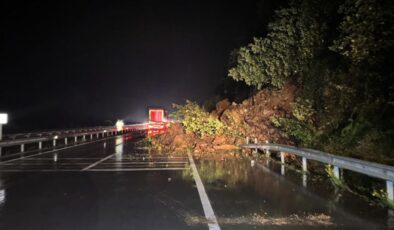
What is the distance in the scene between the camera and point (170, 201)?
34.2ft

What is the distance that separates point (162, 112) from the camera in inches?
1661

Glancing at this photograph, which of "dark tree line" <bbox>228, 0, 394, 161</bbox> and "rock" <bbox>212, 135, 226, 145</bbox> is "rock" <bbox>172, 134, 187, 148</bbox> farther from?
"dark tree line" <bbox>228, 0, 394, 161</bbox>

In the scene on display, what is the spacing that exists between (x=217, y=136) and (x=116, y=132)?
124ft

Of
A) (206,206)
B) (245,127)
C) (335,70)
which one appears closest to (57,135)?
(245,127)

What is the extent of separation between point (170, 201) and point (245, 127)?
17297 millimetres

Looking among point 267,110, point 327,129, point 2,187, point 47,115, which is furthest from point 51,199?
point 47,115

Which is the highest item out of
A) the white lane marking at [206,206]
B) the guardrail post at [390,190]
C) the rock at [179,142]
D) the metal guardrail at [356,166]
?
the rock at [179,142]

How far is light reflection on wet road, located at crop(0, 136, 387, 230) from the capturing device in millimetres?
8289

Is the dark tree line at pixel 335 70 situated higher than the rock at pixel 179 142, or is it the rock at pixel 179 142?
the dark tree line at pixel 335 70

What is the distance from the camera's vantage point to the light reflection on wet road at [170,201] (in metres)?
8.29

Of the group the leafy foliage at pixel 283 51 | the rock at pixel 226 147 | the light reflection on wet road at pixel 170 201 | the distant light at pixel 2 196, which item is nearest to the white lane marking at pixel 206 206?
the light reflection on wet road at pixel 170 201

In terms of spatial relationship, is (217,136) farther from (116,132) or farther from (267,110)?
(116,132)

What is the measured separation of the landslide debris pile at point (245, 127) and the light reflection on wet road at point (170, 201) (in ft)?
26.3

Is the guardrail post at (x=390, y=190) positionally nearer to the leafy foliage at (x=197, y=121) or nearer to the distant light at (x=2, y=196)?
the distant light at (x=2, y=196)
